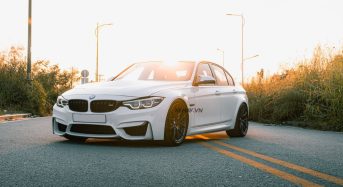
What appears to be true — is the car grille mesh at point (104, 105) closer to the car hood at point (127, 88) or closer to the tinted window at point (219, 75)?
the car hood at point (127, 88)

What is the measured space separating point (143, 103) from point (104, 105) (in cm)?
59

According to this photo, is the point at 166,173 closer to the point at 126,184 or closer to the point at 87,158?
the point at 126,184

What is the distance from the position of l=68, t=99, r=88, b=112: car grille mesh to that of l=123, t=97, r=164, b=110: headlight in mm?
645

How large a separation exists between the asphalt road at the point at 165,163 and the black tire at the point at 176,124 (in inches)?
6.6

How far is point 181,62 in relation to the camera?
9836mm

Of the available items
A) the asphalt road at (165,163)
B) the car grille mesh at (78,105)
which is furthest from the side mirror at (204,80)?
the car grille mesh at (78,105)

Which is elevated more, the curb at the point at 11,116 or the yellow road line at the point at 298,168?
the yellow road line at the point at 298,168

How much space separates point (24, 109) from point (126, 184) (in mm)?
17982

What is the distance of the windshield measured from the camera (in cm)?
A: 952

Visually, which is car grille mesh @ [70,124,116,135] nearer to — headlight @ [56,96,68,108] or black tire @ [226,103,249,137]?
headlight @ [56,96,68,108]

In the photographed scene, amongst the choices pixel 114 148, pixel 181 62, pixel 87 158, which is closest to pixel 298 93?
pixel 181 62

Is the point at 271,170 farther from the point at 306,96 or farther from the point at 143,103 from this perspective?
the point at 306,96

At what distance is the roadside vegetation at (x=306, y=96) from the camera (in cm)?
1509

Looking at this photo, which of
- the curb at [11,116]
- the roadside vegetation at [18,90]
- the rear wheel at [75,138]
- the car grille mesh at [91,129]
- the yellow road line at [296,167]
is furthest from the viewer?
the roadside vegetation at [18,90]
